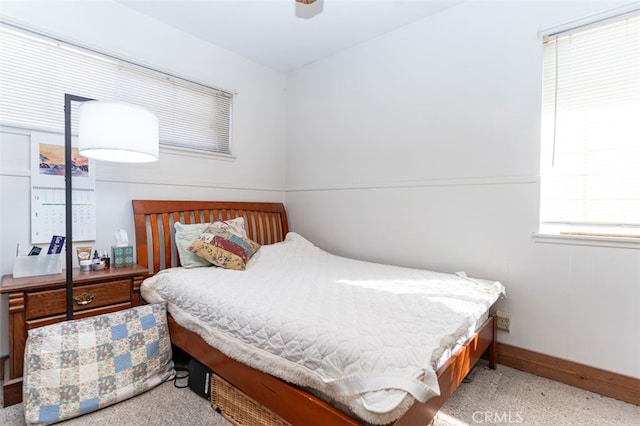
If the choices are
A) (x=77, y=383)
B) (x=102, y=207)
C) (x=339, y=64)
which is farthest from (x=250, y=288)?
(x=339, y=64)

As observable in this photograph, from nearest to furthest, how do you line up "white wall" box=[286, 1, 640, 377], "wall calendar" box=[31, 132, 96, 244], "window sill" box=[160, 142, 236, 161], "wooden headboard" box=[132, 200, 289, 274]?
"white wall" box=[286, 1, 640, 377], "wall calendar" box=[31, 132, 96, 244], "wooden headboard" box=[132, 200, 289, 274], "window sill" box=[160, 142, 236, 161]

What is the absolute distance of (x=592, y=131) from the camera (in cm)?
195

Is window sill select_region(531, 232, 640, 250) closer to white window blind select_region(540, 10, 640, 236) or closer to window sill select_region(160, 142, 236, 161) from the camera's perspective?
white window blind select_region(540, 10, 640, 236)

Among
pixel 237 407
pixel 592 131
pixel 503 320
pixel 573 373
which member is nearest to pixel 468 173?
pixel 592 131

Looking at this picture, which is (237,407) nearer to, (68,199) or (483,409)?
(483,409)

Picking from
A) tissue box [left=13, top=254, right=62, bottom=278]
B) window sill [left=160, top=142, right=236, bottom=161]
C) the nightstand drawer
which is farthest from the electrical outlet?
tissue box [left=13, top=254, right=62, bottom=278]

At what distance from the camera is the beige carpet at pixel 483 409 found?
5.20ft

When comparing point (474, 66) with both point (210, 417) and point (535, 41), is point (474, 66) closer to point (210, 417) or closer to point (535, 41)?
point (535, 41)

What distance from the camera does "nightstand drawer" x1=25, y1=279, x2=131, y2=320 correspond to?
1.71 metres

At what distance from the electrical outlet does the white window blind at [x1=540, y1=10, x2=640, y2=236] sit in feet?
2.07

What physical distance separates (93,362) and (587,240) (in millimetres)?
2916

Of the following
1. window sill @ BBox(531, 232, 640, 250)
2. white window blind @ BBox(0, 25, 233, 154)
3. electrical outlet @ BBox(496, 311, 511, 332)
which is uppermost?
white window blind @ BBox(0, 25, 233, 154)

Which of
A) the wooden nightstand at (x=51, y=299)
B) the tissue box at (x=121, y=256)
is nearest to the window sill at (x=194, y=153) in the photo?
the tissue box at (x=121, y=256)

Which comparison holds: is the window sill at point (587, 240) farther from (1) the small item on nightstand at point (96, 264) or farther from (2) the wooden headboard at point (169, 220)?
(1) the small item on nightstand at point (96, 264)
